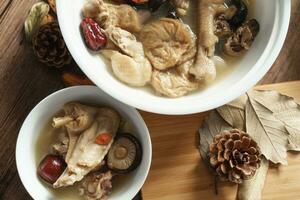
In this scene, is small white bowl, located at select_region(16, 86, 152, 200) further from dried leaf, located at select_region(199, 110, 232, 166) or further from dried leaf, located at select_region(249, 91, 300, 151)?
dried leaf, located at select_region(249, 91, 300, 151)

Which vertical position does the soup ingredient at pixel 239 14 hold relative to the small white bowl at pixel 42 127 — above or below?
above

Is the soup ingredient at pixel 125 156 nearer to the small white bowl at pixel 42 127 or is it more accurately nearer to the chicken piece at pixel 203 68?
the small white bowl at pixel 42 127

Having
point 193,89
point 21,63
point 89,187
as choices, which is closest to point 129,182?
point 89,187

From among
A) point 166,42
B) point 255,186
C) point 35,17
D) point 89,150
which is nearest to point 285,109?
point 255,186

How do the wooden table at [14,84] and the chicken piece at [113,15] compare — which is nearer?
the chicken piece at [113,15]

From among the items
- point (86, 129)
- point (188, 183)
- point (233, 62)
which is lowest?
point (188, 183)

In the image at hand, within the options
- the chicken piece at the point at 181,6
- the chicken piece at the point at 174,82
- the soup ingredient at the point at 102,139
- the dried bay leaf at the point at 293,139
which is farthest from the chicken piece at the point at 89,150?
the dried bay leaf at the point at 293,139

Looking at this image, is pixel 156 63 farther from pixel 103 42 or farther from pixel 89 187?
pixel 89 187

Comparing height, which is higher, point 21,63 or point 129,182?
point 21,63
